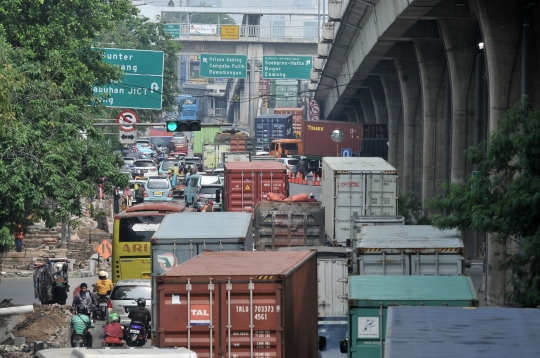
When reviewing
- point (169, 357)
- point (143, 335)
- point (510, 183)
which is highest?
point (510, 183)

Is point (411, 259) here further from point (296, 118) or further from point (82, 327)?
point (296, 118)

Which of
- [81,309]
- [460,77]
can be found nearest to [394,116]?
[460,77]

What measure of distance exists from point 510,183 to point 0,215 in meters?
10.9

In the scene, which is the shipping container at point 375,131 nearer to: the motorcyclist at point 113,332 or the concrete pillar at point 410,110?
the concrete pillar at point 410,110

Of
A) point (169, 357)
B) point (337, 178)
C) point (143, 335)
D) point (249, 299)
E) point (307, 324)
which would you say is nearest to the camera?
point (169, 357)

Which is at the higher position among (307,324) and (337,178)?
(337,178)

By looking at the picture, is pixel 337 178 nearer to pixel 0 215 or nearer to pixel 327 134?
pixel 0 215

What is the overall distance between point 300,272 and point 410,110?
31631 mm

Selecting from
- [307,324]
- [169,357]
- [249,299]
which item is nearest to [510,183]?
[307,324]

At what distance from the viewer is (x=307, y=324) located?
1642 centimetres

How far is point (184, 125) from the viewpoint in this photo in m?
30.8

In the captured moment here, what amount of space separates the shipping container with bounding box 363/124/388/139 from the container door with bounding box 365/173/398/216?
31440 millimetres

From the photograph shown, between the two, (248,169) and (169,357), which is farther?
(248,169)

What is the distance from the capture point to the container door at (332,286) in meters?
20.7
